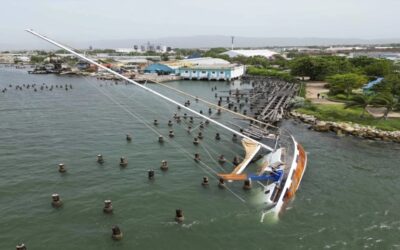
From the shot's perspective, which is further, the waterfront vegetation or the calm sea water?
the waterfront vegetation

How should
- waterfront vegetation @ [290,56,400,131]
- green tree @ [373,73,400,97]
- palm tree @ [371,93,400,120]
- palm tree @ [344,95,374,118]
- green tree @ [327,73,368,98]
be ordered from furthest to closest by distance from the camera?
green tree @ [327,73,368,98], green tree @ [373,73,400,97], palm tree @ [344,95,374,118], waterfront vegetation @ [290,56,400,131], palm tree @ [371,93,400,120]

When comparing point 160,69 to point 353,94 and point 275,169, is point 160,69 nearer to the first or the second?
point 353,94

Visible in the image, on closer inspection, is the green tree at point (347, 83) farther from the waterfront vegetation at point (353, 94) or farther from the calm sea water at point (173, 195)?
the calm sea water at point (173, 195)

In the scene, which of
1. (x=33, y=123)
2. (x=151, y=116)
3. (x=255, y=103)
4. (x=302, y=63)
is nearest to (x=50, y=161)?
(x=33, y=123)

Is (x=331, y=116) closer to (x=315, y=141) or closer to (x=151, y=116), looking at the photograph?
(x=315, y=141)

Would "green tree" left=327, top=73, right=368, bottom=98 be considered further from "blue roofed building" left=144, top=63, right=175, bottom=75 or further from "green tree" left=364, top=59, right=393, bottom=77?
"blue roofed building" left=144, top=63, right=175, bottom=75

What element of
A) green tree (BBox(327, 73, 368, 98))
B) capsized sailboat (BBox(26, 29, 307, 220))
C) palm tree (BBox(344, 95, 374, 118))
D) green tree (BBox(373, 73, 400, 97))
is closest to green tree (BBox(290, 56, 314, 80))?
green tree (BBox(327, 73, 368, 98))

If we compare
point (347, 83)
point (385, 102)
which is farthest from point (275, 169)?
point (347, 83)
